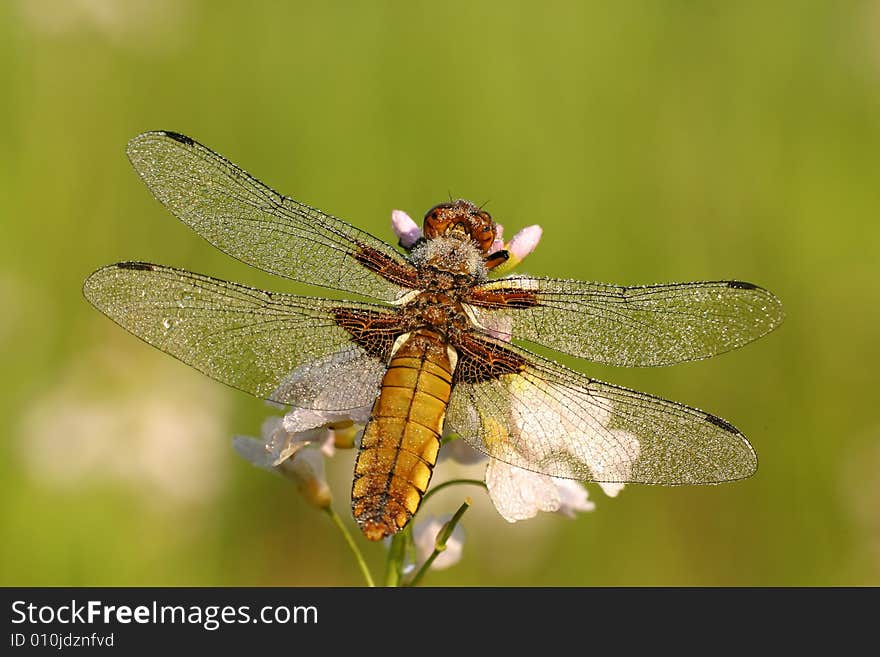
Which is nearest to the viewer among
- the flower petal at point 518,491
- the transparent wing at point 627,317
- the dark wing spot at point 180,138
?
the flower petal at point 518,491

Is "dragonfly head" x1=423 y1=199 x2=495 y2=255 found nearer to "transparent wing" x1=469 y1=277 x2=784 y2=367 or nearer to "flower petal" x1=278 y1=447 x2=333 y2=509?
"transparent wing" x1=469 y1=277 x2=784 y2=367

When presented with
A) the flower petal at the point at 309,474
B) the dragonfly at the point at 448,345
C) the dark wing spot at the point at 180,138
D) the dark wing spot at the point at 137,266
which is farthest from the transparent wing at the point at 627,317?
the dark wing spot at the point at 180,138

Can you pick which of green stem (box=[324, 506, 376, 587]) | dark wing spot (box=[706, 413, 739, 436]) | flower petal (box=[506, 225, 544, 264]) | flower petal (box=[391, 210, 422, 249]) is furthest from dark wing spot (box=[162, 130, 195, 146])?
dark wing spot (box=[706, 413, 739, 436])

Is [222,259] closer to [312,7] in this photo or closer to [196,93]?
[196,93]

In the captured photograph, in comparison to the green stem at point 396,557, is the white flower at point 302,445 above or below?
above

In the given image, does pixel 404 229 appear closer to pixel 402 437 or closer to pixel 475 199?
pixel 402 437

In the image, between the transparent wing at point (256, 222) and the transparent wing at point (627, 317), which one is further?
the transparent wing at point (256, 222)

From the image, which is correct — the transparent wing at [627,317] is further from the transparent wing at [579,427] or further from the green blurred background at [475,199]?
the green blurred background at [475,199]

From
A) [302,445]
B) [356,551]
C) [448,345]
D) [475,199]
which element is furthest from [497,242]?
[475,199]
